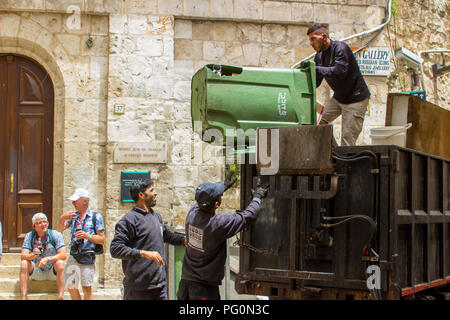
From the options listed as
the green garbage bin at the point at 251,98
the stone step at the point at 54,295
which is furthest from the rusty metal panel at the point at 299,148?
the stone step at the point at 54,295

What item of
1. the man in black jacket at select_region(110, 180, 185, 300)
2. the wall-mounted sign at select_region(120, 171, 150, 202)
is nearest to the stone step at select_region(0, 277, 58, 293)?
the wall-mounted sign at select_region(120, 171, 150, 202)

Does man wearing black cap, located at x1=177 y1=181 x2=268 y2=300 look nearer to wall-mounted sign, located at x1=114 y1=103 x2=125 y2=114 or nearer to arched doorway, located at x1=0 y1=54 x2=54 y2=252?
wall-mounted sign, located at x1=114 y1=103 x2=125 y2=114

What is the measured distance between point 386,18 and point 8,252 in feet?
22.3

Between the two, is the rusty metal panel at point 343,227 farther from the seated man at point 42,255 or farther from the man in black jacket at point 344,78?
the seated man at point 42,255

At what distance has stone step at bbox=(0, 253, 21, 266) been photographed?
8.19 meters

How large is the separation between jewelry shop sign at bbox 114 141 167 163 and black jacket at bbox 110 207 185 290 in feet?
9.95

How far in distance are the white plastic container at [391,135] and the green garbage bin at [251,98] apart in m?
0.57

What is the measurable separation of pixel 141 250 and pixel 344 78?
2.50m

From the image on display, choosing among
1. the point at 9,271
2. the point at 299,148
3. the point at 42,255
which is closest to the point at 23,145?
the point at 9,271

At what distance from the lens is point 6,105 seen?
8.43 metres

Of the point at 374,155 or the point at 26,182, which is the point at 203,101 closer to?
the point at 374,155

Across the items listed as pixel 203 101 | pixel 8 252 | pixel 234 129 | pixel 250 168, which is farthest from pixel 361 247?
pixel 8 252

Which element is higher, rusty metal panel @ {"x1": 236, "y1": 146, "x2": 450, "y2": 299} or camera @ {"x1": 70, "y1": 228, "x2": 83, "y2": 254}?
rusty metal panel @ {"x1": 236, "y1": 146, "x2": 450, "y2": 299}

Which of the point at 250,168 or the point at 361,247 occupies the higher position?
the point at 250,168
